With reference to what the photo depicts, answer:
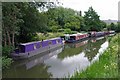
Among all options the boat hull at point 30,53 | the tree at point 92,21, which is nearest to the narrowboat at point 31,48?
the boat hull at point 30,53

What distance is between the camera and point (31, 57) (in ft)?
52.1

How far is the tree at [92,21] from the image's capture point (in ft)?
157

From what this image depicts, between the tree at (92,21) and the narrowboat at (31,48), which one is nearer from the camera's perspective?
the narrowboat at (31,48)

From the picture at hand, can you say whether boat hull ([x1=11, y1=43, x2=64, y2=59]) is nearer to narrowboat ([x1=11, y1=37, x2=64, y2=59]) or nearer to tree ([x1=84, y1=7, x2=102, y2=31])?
narrowboat ([x1=11, y1=37, x2=64, y2=59])

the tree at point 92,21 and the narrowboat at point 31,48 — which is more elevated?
the tree at point 92,21

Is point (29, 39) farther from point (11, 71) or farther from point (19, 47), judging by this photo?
point (11, 71)

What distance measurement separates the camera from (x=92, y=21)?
4794cm

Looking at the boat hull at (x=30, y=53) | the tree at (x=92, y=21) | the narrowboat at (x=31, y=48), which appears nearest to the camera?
the boat hull at (x=30, y=53)

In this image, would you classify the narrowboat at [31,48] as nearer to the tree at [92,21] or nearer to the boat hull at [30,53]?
the boat hull at [30,53]

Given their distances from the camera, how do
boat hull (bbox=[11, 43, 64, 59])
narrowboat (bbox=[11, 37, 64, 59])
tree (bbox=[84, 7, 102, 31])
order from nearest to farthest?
boat hull (bbox=[11, 43, 64, 59]) → narrowboat (bbox=[11, 37, 64, 59]) → tree (bbox=[84, 7, 102, 31])

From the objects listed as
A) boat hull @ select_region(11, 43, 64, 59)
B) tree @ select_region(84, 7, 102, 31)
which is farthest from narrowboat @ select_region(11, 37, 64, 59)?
tree @ select_region(84, 7, 102, 31)

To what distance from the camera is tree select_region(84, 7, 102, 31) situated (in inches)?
1883

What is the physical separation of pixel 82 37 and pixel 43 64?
18698 millimetres

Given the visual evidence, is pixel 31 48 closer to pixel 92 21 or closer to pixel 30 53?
pixel 30 53
